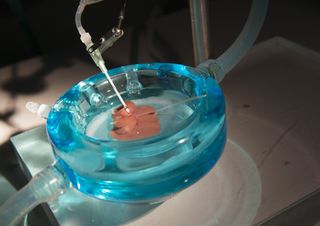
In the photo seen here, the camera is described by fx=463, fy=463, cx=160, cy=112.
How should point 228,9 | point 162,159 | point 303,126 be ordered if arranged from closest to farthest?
point 162,159
point 303,126
point 228,9

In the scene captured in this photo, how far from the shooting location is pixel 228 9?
69 centimetres

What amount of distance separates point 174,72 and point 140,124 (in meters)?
0.06

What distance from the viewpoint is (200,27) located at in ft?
1.42

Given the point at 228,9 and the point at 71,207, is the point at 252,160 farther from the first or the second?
the point at 228,9

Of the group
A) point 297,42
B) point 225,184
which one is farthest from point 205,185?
point 297,42

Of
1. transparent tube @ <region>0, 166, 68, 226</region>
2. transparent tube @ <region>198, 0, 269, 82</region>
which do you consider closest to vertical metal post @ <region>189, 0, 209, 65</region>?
transparent tube @ <region>198, 0, 269, 82</region>

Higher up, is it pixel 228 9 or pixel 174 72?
pixel 174 72

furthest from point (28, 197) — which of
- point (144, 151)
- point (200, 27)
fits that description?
point (200, 27)

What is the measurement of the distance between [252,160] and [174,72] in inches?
3.9

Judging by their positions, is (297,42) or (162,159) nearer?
(162,159)

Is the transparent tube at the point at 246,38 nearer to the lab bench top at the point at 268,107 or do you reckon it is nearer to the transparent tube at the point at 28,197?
the lab bench top at the point at 268,107

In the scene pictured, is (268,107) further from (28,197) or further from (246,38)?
(28,197)

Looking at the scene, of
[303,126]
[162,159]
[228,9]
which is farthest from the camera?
[228,9]

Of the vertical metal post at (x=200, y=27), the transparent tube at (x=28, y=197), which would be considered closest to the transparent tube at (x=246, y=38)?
the vertical metal post at (x=200, y=27)
